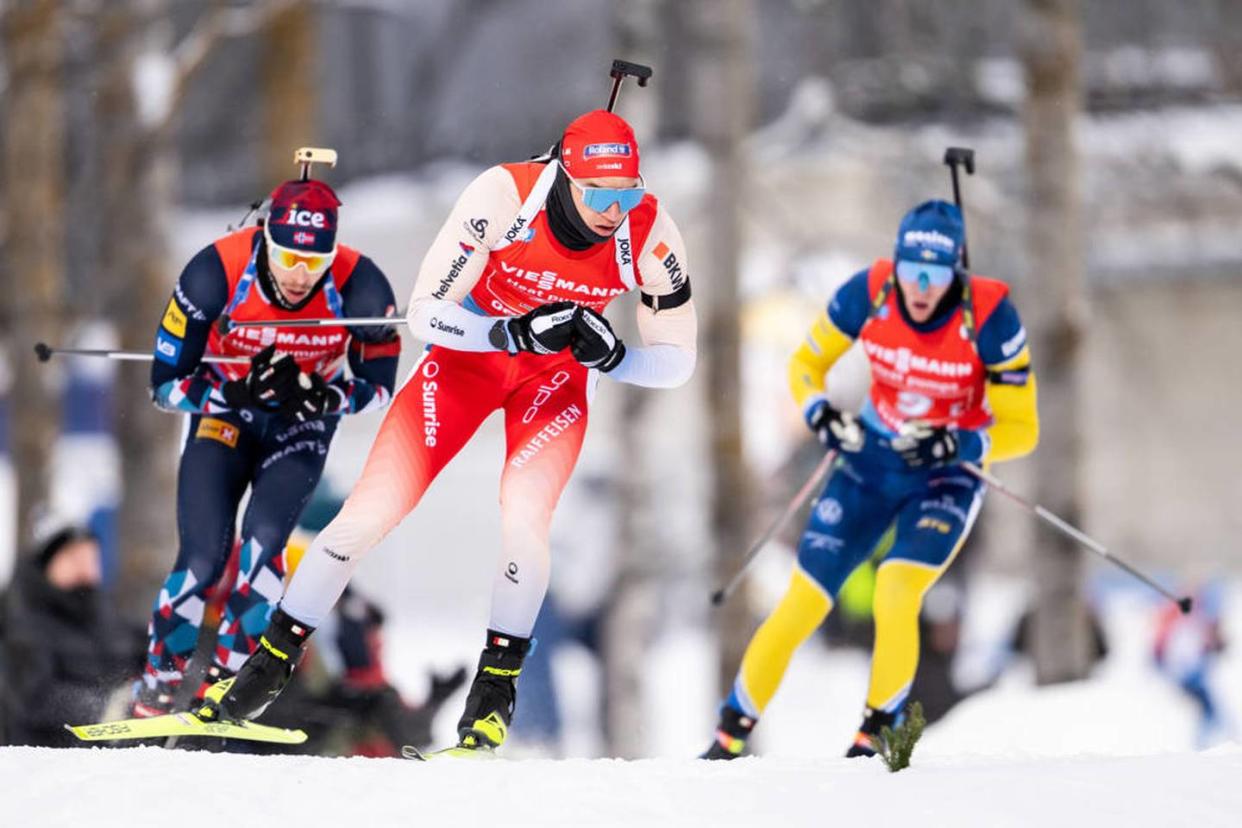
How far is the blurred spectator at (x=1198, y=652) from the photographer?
44.1ft

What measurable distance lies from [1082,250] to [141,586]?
6.59 meters

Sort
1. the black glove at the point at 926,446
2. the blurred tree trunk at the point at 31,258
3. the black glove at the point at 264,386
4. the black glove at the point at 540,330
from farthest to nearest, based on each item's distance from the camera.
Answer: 1. the blurred tree trunk at the point at 31,258
2. the black glove at the point at 926,446
3. the black glove at the point at 264,386
4. the black glove at the point at 540,330

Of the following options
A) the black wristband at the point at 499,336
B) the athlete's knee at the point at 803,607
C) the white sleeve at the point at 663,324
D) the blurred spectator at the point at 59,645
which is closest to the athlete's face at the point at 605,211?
the white sleeve at the point at 663,324

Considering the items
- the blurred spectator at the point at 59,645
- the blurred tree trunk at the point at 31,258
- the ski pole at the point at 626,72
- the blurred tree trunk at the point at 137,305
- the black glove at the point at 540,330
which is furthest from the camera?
the blurred tree trunk at the point at 31,258

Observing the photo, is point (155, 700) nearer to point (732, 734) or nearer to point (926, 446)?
Answer: point (732, 734)

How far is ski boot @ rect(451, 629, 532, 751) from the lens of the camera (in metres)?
6.38

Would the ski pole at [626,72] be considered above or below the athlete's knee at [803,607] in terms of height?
above

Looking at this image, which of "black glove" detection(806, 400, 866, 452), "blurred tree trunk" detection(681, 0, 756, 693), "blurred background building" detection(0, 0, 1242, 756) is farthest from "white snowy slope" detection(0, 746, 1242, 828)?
"blurred tree trunk" detection(681, 0, 756, 693)

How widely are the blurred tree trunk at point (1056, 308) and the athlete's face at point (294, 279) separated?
5.70m

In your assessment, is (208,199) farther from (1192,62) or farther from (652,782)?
(652,782)

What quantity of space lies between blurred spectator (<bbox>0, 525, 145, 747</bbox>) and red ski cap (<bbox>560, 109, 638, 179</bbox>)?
10.8 ft

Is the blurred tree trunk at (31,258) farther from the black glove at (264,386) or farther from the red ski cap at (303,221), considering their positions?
the red ski cap at (303,221)

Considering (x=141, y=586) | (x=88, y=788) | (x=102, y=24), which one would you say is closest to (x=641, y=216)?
(x=88, y=788)

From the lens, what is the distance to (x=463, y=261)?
21.2ft
